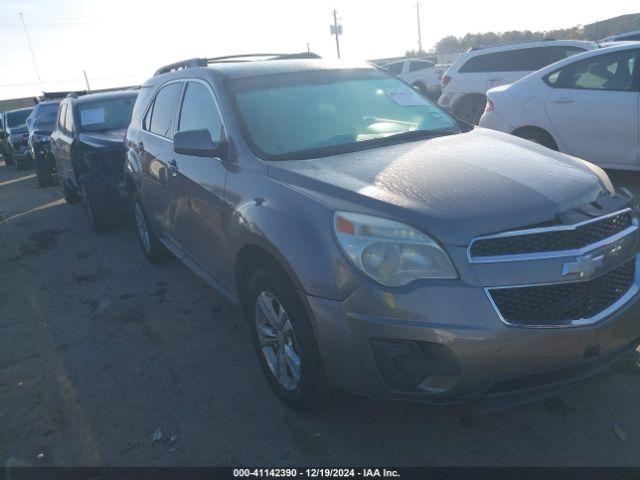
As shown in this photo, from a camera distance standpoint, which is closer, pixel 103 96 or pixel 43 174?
pixel 103 96

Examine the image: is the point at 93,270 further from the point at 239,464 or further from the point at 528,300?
the point at 528,300

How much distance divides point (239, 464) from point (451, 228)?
1.52 m

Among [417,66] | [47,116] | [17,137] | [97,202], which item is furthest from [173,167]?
[417,66]

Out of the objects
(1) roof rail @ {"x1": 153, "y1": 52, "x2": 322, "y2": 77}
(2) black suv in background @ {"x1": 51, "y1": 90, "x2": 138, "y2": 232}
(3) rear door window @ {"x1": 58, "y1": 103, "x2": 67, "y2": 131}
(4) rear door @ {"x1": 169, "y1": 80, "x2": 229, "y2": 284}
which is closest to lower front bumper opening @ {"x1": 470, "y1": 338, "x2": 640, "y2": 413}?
(4) rear door @ {"x1": 169, "y1": 80, "x2": 229, "y2": 284}

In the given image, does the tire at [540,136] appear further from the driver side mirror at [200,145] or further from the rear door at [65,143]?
the rear door at [65,143]

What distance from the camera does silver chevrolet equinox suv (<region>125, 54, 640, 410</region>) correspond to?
2.18 meters

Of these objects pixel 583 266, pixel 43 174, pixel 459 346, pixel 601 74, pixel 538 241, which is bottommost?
pixel 43 174

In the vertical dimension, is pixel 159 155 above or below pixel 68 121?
below

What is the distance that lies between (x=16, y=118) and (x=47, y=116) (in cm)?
630

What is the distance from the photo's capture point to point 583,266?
225 centimetres

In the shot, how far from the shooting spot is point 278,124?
333cm

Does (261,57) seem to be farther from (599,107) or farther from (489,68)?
(489,68)

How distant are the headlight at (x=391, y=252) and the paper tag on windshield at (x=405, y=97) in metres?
1.75

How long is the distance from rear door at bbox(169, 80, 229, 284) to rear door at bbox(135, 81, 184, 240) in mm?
177
